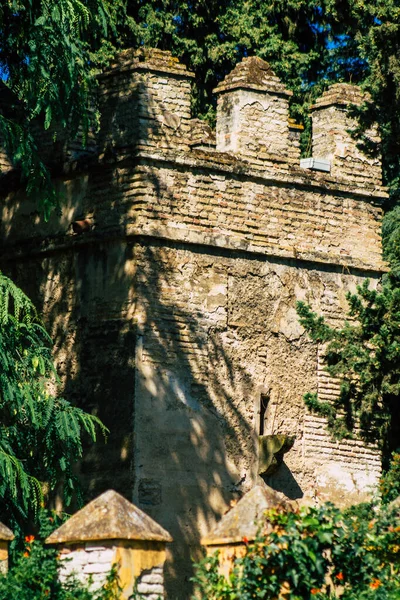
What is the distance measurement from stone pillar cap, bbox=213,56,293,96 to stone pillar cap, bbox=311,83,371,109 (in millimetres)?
679

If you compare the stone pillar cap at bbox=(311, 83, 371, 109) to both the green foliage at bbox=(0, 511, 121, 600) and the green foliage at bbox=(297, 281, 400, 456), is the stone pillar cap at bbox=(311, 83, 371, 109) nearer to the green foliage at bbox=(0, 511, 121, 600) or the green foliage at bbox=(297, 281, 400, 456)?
the green foliage at bbox=(297, 281, 400, 456)

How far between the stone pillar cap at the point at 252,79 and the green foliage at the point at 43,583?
22.2 ft

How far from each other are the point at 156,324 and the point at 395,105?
375 cm

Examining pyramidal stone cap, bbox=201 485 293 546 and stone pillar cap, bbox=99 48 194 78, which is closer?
pyramidal stone cap, bbox=201 485 293 546

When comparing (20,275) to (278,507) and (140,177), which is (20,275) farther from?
(278,507)

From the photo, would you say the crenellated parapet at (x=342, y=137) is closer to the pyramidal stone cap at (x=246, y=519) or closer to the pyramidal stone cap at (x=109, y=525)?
the pyramidal stone cap at (x=246, y=519)

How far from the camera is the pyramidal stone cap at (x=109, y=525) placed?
11.0 meters

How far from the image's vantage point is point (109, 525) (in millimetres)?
11047

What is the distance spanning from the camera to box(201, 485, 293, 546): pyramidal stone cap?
36.7 feet

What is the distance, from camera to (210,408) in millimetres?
16203

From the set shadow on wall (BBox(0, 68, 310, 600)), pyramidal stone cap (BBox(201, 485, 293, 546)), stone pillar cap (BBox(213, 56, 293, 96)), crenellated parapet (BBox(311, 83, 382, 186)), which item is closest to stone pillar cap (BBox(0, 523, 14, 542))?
pyramidal stone cap (BBox(201, 485, 293, 546))

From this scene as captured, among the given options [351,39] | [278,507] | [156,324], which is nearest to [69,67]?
[156,324]

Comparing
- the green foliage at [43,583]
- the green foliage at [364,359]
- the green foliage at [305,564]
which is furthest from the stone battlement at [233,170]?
the green foliage at [305,564]

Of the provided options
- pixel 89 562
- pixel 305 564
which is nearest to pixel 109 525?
pixel 89 562
